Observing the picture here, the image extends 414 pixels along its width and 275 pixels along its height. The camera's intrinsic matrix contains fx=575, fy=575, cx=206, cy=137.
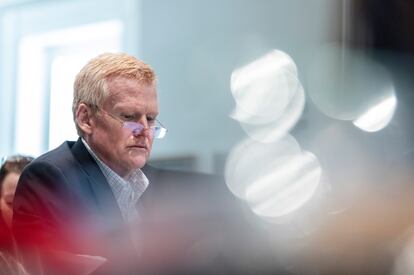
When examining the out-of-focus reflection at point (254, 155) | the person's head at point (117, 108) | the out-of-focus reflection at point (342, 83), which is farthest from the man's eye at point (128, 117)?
the out-of-focus reflection at point (342, 83)

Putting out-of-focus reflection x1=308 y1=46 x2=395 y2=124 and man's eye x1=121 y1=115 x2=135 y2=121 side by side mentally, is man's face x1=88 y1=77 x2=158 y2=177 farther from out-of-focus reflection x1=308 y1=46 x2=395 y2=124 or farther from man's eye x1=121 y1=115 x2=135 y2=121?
out-of-focus reflection x1=308 y1=46 x2=395 y2=124

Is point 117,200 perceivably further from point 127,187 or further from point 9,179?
point 9,179

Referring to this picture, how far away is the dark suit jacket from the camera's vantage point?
0.81 metres

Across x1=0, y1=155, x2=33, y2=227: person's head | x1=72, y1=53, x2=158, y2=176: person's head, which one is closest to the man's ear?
x1=72, y1=53, x2=158, y2=176: person's head

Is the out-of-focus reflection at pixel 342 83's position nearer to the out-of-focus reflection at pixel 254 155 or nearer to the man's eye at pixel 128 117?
the out-of-focus reflection at pixel 254 155

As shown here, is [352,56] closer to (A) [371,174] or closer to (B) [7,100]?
(A) [371,174]

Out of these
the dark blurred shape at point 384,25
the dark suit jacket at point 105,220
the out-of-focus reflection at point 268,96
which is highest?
the dark blurred shape at point 384,25

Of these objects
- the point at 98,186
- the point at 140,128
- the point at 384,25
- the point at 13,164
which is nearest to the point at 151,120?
the point at 140,128

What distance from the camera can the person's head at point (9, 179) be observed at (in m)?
0.85

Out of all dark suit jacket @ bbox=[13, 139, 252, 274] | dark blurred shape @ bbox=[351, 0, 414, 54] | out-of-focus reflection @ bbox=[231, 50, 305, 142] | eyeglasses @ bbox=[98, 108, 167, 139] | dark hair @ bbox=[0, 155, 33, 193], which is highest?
dark blurred shape @ bbox=[351, 0, 414, 54]

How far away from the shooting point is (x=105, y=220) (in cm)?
83

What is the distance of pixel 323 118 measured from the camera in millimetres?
812

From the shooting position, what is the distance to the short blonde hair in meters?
0.79

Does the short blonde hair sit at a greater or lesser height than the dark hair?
greater
